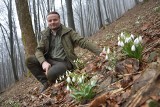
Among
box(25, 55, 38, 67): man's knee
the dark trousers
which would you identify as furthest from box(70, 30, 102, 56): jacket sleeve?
box(25, 55, 38, 67): man's knee

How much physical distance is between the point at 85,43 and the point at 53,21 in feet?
2.53

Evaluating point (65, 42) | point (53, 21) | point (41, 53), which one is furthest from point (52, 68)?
point (53, 21)

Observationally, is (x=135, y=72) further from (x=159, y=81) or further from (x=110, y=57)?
(x=159, y=81)

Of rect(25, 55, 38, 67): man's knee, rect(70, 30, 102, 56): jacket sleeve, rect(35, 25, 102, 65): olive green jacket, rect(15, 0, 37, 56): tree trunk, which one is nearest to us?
rect(70, 30, 102, 56): jacket sleeve

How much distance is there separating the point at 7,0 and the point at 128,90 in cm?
3144

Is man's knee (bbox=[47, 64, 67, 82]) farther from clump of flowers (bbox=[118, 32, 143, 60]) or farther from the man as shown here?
clump of flowers (bbox=[118, 32, 143, 60])

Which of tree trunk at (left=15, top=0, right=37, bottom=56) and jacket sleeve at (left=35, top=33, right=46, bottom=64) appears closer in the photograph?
jacket sleeve at (left=35, top=33, right=46, bottom=64)

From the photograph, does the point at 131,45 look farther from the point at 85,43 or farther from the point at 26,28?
the point at 26,28

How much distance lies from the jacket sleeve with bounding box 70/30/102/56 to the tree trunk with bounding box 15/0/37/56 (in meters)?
3.90

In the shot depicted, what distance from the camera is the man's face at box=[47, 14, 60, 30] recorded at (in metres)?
5.16

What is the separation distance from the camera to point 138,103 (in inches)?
90.7

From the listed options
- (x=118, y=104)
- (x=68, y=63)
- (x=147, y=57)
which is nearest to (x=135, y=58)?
(x=147, y=57)

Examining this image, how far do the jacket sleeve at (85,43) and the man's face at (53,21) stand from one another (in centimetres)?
39

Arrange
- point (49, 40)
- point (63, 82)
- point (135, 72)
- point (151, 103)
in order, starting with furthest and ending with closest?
point (49, 40), point (63, 82), point (135, 72), point (151, 103)
